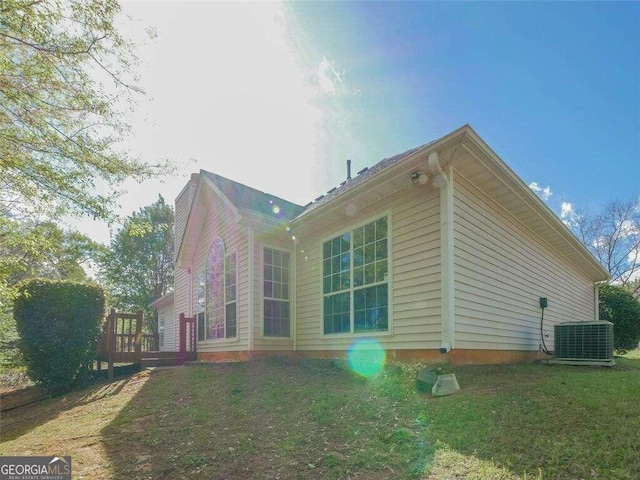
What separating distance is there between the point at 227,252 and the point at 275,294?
1.95m

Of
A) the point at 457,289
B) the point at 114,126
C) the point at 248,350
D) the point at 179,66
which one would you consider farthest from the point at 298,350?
the point at 179,66

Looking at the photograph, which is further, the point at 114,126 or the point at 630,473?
the point at 114,126

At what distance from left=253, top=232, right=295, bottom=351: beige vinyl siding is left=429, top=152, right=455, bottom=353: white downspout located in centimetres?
418

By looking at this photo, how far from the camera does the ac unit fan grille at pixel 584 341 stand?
22.6ft

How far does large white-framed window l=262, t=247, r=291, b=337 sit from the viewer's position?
336 inches

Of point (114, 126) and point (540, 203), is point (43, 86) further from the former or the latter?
point (540, 203)

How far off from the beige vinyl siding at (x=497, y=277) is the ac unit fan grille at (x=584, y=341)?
0.64 metres

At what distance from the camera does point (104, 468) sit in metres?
3.41

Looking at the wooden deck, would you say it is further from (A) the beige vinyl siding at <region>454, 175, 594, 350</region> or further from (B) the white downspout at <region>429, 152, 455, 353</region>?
(A) the beige vinyl siding at <region>454, 175, 594, 350</region>

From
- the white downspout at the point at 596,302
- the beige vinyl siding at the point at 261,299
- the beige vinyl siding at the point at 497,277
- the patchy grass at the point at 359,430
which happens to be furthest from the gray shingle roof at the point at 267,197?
the white downspout at the point at 596,302

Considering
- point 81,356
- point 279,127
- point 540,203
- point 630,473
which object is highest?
point 279,127

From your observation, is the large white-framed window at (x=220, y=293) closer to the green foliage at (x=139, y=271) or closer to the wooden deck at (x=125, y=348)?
the wooden deck at (x=125, y=348)

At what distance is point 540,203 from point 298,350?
596cm

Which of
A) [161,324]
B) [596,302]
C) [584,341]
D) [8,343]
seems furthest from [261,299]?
[161,324]
